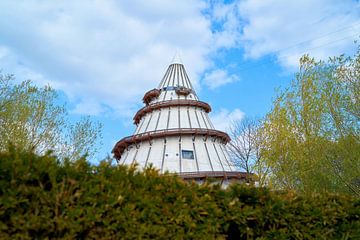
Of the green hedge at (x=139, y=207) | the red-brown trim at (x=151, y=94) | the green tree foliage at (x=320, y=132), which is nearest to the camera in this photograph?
the green hedge at (x=139, y=207)

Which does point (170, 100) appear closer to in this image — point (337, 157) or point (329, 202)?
point (337, 157)

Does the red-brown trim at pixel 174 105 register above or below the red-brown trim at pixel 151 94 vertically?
below

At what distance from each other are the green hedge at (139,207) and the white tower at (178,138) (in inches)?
943

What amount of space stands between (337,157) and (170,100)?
79.5 feet

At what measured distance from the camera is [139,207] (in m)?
4.44

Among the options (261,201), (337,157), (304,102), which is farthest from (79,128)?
(261,201)

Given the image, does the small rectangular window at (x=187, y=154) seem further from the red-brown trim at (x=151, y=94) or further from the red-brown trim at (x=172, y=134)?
the red-brown trim at (x=151, y=94)

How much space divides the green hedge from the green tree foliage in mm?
10267

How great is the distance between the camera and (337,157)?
616 inches

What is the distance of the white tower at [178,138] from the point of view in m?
33.4

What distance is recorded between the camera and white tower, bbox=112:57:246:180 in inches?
1314

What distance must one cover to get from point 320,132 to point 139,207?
1360 cm

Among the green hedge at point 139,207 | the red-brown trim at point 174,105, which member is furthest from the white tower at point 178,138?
the green hedge at point 139,207

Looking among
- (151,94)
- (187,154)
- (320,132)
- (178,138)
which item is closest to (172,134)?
(178,138)
